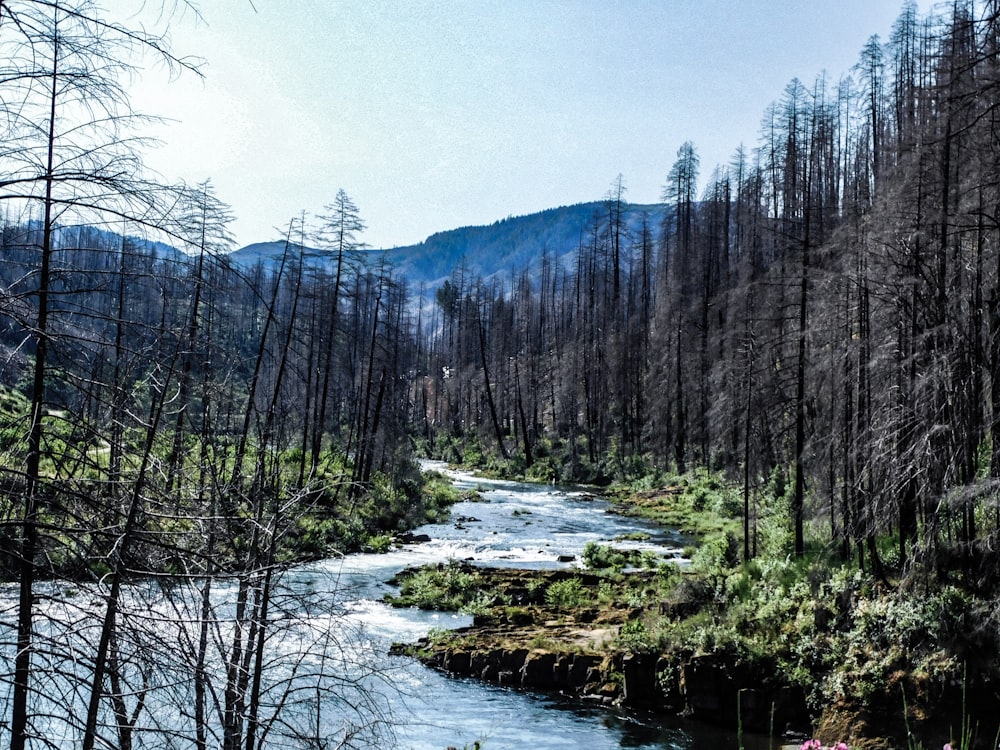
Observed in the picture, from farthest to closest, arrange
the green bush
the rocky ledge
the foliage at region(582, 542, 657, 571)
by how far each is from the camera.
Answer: the foliage at region(582, 542, 657, 571) < the green bush < the rocky ledge

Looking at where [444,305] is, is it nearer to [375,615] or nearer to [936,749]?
[375,615]

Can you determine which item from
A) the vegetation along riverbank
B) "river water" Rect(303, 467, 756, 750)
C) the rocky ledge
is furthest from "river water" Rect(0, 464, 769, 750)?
the vegetation along riverbank

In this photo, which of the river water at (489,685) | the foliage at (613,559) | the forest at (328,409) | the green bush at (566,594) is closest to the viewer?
the forest at (328,409)

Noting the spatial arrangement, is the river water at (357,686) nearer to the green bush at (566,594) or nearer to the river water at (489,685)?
the river water at (489,685)

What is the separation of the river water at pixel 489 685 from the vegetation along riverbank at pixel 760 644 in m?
0.60

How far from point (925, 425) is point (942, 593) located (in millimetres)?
2760

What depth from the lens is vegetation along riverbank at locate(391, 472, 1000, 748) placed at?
11.5 metres

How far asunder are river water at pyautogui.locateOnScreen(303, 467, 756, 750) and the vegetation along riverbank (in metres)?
0.60

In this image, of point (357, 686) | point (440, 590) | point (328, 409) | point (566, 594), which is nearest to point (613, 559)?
point (566, 594)

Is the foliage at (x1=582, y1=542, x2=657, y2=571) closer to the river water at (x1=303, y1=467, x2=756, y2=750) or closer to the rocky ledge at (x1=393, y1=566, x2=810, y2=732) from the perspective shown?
the river water at (x1=303, y1=467, x2=756, y2=750)

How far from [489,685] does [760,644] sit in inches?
199

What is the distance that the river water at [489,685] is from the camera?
12094mm

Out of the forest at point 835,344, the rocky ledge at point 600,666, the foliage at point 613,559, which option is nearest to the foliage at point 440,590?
the rocky ledge at point 600,666

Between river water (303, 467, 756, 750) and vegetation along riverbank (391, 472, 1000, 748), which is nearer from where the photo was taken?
vegetation along riverbank (391, 472, 1000, 748)
